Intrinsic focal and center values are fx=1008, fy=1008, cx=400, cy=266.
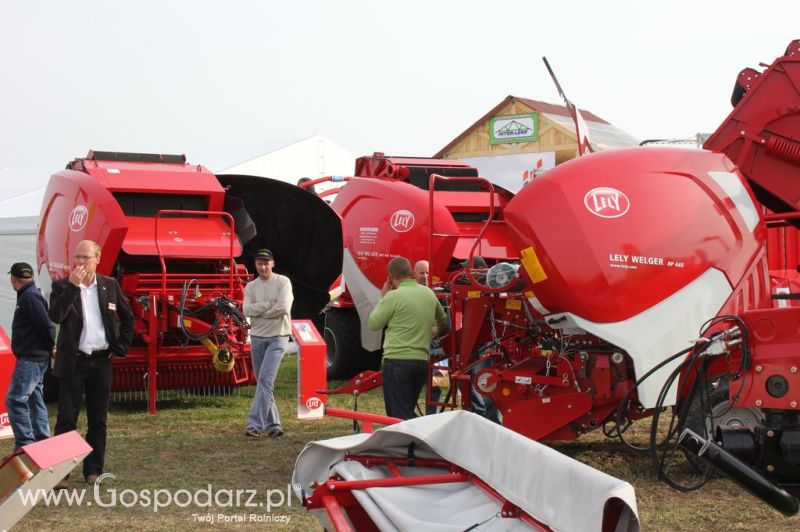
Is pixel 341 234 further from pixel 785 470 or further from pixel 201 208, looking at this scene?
pixel 785 470

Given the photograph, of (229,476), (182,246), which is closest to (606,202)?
(229,476)

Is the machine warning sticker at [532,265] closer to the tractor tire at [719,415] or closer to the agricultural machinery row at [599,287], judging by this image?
the agricultural machinery row at [599,287]

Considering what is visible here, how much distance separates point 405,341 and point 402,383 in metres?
0.30

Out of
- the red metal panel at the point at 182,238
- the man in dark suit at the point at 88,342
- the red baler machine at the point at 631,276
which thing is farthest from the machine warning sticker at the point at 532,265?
the red metal panel at the point at 182,238

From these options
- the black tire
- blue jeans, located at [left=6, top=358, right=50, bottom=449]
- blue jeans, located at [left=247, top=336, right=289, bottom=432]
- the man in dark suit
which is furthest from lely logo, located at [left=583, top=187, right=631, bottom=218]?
the black tire

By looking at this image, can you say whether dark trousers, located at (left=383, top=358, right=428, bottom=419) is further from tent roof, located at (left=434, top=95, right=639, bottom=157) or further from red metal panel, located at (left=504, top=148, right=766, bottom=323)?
tent roof, located at (left=434, top=95, right=639, bottom=157)

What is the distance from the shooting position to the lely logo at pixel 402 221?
10711 mm

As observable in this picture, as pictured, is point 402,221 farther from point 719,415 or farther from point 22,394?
point 719,415

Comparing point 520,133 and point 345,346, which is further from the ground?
point 520,133

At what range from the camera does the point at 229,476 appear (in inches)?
278

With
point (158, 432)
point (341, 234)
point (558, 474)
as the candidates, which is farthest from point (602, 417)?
point (341, 234)

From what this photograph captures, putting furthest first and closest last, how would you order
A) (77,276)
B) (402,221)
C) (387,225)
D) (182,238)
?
1. (387,225)
2. (402,221)
3. (182,238)
4. (77,276)

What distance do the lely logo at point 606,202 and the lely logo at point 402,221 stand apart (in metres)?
4.32

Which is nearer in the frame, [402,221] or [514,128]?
[402,221]
